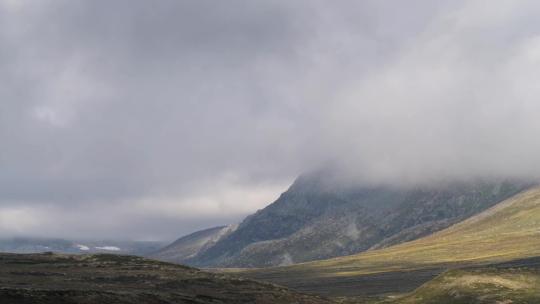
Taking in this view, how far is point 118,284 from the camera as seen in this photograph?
4331 inches

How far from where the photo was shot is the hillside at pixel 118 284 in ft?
250

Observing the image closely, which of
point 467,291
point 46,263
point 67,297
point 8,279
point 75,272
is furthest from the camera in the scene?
Answer: point 46,263

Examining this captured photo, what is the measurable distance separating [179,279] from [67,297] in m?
52.4

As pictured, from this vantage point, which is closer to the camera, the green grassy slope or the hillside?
the hillside

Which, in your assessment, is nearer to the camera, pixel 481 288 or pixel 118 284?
pixel 481 288

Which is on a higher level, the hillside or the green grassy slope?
the hillside

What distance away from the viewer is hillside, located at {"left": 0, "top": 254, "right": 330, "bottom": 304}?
76.2 meters

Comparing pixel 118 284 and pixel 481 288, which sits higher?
pixel 118 284

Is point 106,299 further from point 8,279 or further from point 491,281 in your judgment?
point 491,281

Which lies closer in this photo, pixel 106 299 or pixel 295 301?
pixel 106 299

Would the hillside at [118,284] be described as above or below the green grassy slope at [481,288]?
above

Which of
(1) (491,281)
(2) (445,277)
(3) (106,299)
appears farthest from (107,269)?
(1) (491,281)

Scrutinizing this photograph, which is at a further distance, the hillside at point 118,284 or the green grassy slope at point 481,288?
the green grassy slope at point 481,288

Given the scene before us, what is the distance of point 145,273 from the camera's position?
135 m
